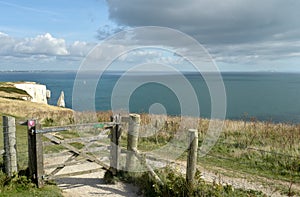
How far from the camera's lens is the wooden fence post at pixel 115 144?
7.98m

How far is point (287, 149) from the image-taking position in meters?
11.2

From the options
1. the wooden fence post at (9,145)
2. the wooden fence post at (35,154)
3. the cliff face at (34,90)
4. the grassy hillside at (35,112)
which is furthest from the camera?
the cliff face at (34,90)

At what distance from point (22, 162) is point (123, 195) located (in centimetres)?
375

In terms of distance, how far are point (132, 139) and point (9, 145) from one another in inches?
120

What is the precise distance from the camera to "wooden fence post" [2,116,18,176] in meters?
6.84

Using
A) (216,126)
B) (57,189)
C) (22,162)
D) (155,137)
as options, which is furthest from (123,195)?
(216,126)

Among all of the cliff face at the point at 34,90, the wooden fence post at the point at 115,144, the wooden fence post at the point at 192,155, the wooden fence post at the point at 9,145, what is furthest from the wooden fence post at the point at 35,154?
the cliff face at the point at 34,90

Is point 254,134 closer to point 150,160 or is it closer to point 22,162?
point 150,160

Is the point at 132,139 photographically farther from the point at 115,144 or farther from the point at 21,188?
the point at 21,188

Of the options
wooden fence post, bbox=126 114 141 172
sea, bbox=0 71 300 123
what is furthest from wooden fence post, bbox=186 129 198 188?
sea, bbox=0 71 300 123

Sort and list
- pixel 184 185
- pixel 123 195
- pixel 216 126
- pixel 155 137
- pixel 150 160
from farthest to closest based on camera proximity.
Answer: pixel 216 126
pixel 155 137
pixel 150 160
pixel 123 195
pixel 184 185

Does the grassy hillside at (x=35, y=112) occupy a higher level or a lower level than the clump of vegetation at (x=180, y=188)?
lower

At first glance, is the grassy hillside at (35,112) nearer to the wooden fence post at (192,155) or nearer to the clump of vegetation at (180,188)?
the clump of vegetation at (180,188)

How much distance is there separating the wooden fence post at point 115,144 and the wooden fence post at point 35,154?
1.97 meters
